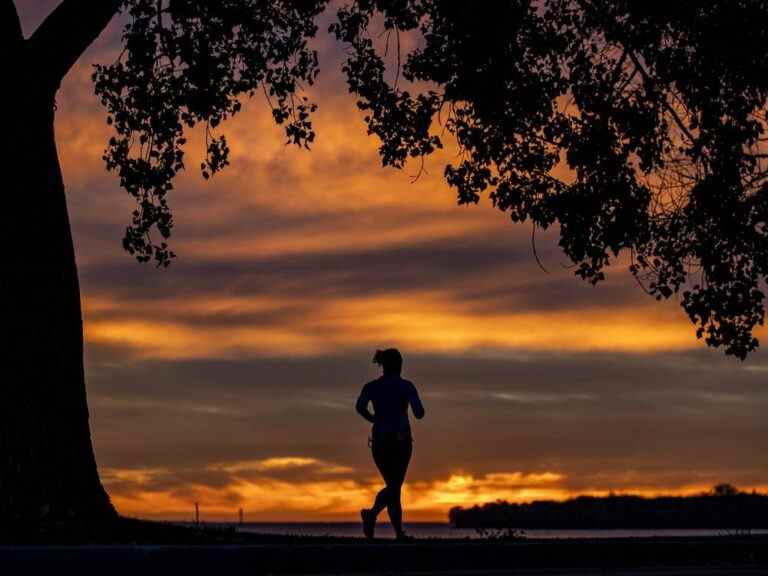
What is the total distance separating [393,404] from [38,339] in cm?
410

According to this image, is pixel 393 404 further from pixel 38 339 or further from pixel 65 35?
pixel 65 35

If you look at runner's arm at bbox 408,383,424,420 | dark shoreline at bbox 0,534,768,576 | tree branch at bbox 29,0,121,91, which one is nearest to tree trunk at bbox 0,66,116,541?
tree branch at bbox 29,0,121,91

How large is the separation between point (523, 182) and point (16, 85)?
7355 mm

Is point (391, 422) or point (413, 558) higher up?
point (391, 422)

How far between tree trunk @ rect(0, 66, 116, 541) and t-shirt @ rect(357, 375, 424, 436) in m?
3.29

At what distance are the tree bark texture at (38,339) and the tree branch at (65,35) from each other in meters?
0.13

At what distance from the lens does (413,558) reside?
31.4 feet

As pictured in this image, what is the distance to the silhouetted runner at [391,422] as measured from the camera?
13461 mm

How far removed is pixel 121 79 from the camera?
19.0m

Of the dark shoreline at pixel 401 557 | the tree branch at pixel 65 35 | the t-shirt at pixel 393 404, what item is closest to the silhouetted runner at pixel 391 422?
the t-shirt at pixel 393 404

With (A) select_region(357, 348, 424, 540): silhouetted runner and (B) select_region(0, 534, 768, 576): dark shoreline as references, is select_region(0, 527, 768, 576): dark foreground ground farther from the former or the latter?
(A) select_region(357, 348, 424, 540): silhouetted runner

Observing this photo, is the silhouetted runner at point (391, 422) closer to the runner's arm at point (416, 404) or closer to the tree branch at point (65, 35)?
the runner's arm at point (416, 404)

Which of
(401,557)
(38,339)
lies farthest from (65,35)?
(401,557)

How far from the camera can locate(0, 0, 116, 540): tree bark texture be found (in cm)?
1388
